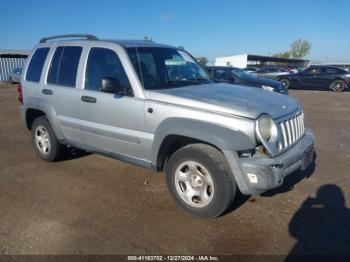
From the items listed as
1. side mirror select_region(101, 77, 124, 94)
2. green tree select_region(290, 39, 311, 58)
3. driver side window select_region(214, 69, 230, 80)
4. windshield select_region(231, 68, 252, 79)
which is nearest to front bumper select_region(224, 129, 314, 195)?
side mirror select_region(101, 77, 124, 94)

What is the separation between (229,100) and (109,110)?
1583 mm

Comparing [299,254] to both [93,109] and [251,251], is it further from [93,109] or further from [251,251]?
[93,109]

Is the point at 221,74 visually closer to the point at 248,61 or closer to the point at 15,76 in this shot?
the point at 15,76

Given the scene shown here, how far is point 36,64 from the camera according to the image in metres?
5.58

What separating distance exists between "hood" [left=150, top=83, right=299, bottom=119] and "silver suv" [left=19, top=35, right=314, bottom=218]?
0.01m

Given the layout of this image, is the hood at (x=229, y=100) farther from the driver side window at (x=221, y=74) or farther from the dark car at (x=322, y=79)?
the dark car at (x=322, y=79)

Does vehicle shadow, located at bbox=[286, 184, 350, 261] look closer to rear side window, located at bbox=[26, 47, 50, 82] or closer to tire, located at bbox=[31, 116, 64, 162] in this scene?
tire, located at bbox=[31, 116, 64, 162]

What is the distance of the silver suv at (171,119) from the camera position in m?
3.41

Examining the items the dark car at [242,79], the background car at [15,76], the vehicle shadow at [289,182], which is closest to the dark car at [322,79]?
the dark car at [242,79]

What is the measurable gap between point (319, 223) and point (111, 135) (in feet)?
8.91

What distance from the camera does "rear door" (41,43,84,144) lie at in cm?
480

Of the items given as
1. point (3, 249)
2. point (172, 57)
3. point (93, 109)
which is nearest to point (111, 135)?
point (93, 109)

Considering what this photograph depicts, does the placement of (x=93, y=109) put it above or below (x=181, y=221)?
above

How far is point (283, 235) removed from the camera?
340 cm
